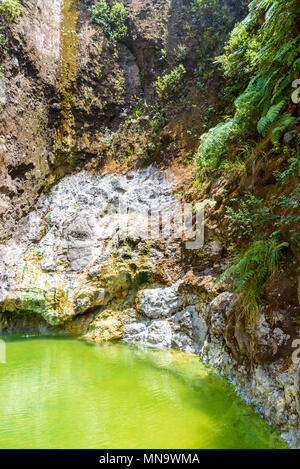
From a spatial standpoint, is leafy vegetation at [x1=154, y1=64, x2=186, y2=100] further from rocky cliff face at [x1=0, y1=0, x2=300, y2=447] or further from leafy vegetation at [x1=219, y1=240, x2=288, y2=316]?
leafy vegetation at [x1=219, y1=240, x2=288, y2=316]

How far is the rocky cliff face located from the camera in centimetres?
430

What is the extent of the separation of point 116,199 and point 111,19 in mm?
7654

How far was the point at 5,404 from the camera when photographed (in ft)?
11.0

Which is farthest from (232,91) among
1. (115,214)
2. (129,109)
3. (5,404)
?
(5,404)

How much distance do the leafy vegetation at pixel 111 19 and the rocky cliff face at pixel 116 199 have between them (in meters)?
0.32

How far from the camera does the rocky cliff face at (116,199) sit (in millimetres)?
4301

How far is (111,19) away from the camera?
10.7 meters

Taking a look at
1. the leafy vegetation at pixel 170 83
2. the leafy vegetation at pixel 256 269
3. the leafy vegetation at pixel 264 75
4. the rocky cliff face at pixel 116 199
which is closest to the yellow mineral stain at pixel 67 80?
the rocky cliff face at pixel 116 199

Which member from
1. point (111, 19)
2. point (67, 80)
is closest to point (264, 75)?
point (67, 80)

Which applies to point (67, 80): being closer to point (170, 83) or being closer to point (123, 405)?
point (170, 83)

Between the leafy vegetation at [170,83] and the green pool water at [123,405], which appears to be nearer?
the green pool water at [123,405]

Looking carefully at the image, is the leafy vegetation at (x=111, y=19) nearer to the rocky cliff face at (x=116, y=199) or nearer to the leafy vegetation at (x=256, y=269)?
the rocky cliff face at (x=116, y=199)

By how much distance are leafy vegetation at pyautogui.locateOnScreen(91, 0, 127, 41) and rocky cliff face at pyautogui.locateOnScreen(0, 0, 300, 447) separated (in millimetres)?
324

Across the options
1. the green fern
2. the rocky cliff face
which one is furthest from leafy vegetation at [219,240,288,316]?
the green fern
